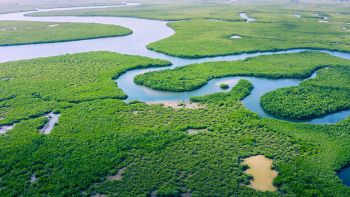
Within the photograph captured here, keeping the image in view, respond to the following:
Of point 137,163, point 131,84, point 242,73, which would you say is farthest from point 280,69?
point 137,163

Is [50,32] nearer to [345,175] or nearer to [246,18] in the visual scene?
[246,18]

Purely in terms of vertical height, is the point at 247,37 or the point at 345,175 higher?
the point at 247,37

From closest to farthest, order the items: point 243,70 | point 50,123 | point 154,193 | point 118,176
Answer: point 154,193
point 118,176
point 50,123
point 243,70

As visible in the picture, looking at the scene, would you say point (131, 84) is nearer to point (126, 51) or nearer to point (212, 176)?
point (126, 51)

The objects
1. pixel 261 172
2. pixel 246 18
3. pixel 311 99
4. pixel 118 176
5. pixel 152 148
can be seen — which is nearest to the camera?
pixel 118 176

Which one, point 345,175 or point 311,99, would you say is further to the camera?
point 311,99

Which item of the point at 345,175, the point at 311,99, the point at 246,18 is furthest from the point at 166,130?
the point at 246,18

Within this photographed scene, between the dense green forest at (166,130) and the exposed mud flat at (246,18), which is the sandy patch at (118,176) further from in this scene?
the exposed mud flat at (246,18)
